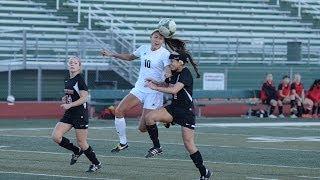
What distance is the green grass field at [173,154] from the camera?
12.9 metres

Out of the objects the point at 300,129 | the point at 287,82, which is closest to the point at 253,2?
the point at 287,82

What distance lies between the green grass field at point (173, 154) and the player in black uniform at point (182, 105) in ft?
1.61

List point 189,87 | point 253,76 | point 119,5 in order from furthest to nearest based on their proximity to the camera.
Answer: point 119,5 < point 253,76 < point 189,87

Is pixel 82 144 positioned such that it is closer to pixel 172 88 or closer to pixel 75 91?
pixel 75 91

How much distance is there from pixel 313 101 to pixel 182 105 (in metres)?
17.2

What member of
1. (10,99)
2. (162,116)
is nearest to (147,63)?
(162,116)

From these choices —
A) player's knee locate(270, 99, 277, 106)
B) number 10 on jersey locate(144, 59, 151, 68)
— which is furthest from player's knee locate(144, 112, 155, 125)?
player's knee locate(270, 99, 277, 106)

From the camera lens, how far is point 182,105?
1240cm

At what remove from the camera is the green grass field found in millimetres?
12891

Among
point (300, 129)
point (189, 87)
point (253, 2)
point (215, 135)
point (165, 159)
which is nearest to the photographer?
point (189, 87)

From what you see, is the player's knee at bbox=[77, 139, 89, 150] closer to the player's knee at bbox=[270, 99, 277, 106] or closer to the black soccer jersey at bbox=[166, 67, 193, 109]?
the black soccer jersey at bbox=[166, 67, 193, 109]

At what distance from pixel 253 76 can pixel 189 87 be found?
19.3 metres

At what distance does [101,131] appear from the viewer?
856 inches

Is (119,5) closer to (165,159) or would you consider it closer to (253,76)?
(253,76)
